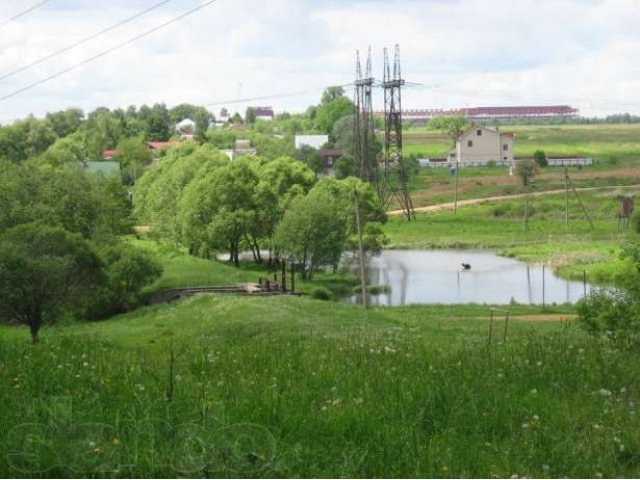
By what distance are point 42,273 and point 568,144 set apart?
136 metres

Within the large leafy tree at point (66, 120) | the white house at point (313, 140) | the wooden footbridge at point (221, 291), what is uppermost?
the large leafy tree at point (66, 120)

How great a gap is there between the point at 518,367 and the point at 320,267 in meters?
46.1

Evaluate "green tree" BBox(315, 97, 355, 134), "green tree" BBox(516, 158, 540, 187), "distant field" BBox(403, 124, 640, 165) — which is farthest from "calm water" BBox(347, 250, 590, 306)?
"green tree" BBox(315, 97, 355, 134)

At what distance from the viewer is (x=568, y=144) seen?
509 ft

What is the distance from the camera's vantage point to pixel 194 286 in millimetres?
44594

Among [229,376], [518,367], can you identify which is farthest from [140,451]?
[518,367]

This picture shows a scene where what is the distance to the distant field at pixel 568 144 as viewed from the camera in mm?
130450

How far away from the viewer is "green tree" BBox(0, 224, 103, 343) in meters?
30.0

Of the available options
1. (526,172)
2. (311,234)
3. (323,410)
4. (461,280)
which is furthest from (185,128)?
(323,410)

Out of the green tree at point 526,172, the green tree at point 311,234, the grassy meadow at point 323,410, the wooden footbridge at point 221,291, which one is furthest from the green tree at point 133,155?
the grassy meadow at point 323,410

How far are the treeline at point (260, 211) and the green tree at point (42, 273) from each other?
62.2 feet

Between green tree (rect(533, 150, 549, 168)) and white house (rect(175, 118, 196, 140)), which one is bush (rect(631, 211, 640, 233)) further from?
white house (rect(175, 118, 196, 140))

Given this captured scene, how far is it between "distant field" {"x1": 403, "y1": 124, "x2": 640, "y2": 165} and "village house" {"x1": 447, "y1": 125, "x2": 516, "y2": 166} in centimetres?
988

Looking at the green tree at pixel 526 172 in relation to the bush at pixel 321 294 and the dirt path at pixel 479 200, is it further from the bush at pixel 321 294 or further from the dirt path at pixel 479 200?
the bush at pixel 321 294
